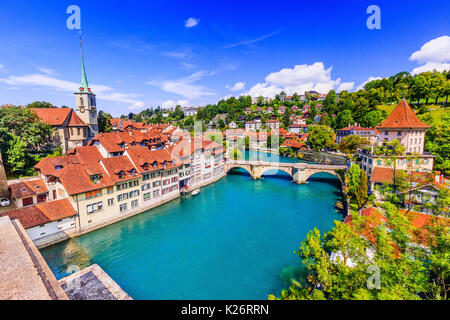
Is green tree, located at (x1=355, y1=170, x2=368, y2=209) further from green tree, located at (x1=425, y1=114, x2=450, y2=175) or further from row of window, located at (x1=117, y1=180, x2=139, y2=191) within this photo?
row of window, located at (x1=117, y1=180, x2=139, y2=191)

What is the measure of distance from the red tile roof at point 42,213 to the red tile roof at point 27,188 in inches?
191

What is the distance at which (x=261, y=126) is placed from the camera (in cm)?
10344

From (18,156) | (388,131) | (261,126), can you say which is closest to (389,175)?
(388,131)

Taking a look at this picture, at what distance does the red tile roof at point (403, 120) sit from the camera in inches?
1367

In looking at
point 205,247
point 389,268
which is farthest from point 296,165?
point 389,268

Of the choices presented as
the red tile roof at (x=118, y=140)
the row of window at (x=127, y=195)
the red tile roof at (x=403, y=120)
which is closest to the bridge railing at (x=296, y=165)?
the red tile roof at (x=403, y=120)

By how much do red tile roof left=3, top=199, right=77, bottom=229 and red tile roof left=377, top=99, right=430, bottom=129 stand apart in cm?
4595

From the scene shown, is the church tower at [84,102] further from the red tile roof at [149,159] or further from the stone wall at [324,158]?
the stone wall at [324,158]

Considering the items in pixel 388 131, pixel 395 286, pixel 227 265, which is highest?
pixel 388 131

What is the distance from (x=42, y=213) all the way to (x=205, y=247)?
1679 cm

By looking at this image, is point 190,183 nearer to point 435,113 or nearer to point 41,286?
point 41,286

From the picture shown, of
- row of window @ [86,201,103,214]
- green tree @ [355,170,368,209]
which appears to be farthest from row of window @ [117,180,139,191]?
green tree @ [355,170,368,209]

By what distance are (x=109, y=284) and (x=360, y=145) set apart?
59649 mm

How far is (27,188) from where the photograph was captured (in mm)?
27547
